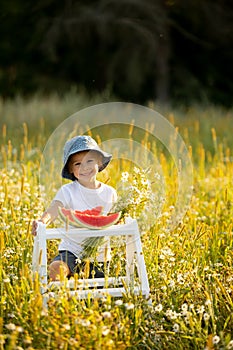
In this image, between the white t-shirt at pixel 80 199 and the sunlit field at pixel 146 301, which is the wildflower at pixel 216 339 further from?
the white t-shirt at pixel 80 199

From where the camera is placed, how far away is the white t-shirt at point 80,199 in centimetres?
397

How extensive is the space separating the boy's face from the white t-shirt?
2.2 inches

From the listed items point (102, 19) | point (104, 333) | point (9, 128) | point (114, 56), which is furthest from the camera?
point (114, 56)

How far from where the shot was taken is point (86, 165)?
3.98 metres

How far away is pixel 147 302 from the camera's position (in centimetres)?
371

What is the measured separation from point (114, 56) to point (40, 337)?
50.4 feet

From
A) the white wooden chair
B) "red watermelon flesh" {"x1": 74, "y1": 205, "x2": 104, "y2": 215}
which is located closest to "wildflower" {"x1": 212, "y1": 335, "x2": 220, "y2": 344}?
the white wooden chair

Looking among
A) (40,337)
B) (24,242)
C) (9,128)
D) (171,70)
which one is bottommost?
(40,337)

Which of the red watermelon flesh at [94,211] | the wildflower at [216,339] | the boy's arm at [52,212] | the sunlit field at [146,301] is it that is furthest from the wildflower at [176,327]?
the boy's arm at [52,212]

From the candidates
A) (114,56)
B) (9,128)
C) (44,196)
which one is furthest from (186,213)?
(114,56)

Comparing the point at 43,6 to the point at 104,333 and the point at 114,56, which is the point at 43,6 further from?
the point at 104,333

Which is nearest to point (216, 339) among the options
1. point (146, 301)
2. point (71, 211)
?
point (146, 301)

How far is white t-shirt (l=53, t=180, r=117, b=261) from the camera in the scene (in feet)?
13.0

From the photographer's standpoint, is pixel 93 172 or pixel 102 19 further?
pixel 102 19
